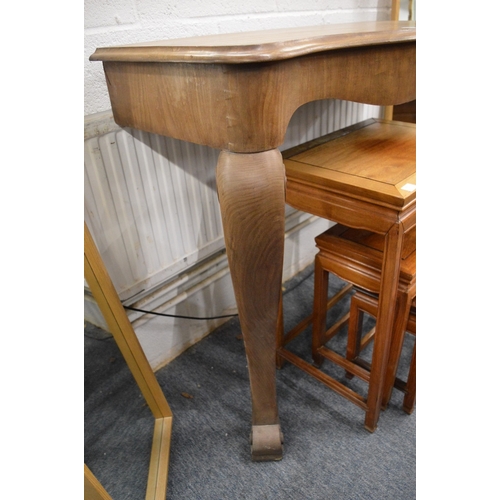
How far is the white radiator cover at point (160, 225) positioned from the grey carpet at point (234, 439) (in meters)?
0.13

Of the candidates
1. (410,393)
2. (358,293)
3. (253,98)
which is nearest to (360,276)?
(358,293)

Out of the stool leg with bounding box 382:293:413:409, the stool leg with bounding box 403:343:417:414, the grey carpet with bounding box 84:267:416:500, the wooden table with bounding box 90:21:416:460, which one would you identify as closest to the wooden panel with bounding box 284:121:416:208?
the wooden table with bounding box 90:21:416:460

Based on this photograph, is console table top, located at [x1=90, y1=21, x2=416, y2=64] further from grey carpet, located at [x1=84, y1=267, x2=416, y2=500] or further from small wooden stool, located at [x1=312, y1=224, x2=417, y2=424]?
grey carpet, located at [x1=84, y1=267, x2=416, y2=500]

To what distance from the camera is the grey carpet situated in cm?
76

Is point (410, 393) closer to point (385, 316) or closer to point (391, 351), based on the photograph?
point (391, 351)

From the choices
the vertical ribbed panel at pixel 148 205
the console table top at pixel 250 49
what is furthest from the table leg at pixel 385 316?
the vertical ribbed panel at pixel 148 205

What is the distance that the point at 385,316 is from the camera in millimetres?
721

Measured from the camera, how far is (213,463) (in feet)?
2.66

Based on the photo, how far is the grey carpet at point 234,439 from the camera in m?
0.76

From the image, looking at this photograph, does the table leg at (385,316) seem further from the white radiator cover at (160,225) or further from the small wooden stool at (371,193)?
the white radiator cover at (160,225)

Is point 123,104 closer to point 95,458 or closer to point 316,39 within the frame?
point 316,39

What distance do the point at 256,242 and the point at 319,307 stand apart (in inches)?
15.9

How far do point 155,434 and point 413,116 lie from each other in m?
1.37

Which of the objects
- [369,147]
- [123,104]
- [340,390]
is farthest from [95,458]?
[369,147]
